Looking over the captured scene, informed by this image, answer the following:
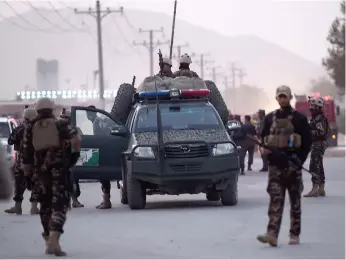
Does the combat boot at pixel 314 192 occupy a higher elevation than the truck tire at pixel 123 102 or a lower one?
lower

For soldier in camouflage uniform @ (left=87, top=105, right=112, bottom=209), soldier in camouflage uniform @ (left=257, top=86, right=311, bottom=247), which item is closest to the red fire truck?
soldier in camouflage uniform @ (left=87, top=105, right=112, bottom=209)

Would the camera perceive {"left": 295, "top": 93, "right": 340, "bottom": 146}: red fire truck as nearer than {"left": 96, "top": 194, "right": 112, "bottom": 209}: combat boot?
No

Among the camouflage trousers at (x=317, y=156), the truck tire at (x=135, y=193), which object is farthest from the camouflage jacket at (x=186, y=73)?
the truck tire at (x=135, y=193)

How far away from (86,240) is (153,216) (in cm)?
333

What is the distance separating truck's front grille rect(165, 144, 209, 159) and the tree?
6638cm

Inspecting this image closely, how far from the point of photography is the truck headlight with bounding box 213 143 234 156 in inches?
745

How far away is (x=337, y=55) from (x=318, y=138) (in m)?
64.8

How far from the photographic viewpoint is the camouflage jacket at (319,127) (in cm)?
2073

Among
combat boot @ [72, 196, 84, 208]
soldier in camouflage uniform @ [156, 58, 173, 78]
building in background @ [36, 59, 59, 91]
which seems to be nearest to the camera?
combat boot @ [72, 196, 84, 208]

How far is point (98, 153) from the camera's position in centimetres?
1962

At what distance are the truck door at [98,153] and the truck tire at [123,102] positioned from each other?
1234 mm

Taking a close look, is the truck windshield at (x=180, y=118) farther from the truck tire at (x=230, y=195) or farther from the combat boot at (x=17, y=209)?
the combat boot at (x=17, y=209)

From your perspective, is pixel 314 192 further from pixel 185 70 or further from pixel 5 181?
pixel 5 181

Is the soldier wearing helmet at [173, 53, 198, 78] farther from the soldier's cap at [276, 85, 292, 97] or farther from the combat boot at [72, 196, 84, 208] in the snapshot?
the soldier's cap at [276, 85, 292, 97]
